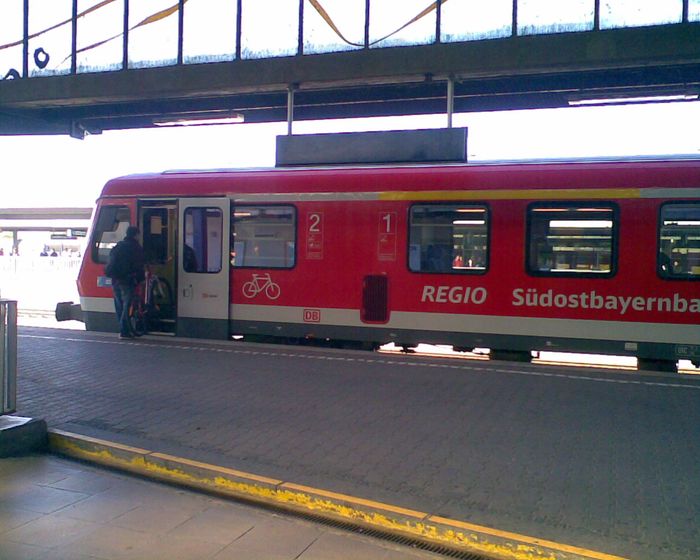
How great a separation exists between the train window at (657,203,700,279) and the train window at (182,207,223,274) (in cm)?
684

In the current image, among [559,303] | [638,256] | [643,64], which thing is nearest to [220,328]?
[559,303]

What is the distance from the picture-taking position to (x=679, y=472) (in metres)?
5.48

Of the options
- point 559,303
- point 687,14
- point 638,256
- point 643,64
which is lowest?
point 559,303

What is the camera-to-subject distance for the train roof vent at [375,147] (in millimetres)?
11742

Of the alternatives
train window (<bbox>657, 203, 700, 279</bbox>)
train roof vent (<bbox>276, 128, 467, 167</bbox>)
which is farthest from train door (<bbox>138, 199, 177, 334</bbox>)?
train window (<bbox>657, 203, 700, 279</bbox>)

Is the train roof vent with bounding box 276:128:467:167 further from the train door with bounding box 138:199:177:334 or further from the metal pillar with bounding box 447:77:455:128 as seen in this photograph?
the train door with bounding box 138:199:177:334

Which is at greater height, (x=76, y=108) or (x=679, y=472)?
(x=76, y=108)

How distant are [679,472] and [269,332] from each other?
724 cm

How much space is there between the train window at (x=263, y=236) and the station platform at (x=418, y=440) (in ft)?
6.75

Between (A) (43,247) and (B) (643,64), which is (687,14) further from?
(A) (43,247)

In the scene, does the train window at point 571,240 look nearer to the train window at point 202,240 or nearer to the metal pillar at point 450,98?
the metal pillar at point 450,98

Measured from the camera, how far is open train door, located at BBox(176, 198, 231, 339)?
11742mm

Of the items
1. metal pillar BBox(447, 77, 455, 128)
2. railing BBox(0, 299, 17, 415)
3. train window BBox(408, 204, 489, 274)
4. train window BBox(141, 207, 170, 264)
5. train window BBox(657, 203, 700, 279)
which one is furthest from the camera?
metal pillar BBox(447, 77, 455, 128)

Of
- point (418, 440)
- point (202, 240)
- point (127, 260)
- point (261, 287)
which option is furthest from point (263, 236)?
point (418, 440)
